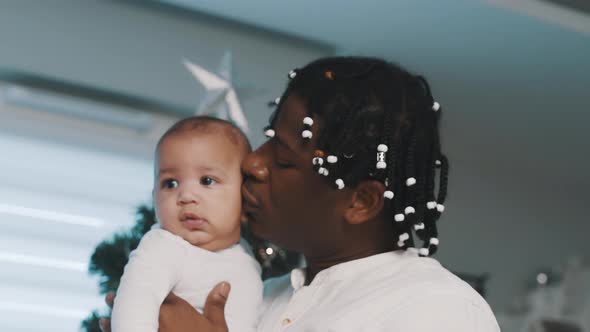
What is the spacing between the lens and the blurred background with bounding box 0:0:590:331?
240 centimetres

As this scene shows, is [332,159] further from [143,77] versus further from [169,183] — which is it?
[143,77]

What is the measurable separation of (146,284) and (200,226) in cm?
15

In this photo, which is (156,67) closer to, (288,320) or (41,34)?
(41,34)

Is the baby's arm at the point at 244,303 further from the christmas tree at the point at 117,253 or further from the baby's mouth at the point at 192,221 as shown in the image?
the christmas tree at the point at 117,253

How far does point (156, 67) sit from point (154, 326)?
5.29 feet

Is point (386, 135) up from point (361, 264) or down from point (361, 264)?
up

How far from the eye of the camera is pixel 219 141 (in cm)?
127

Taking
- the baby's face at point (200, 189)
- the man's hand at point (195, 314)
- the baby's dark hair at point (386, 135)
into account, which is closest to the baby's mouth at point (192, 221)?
the baby's face at point (200, 189)

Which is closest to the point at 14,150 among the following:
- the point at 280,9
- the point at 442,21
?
the point at 280,9

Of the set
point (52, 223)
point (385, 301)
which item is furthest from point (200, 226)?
point (52, 223)

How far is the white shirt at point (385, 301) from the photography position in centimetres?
98

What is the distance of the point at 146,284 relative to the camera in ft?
3.63

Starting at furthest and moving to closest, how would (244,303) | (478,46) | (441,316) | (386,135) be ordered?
(478,46) < (244,303) < (386,135) < (441,316)

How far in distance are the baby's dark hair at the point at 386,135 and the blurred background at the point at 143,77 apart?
106 cm
